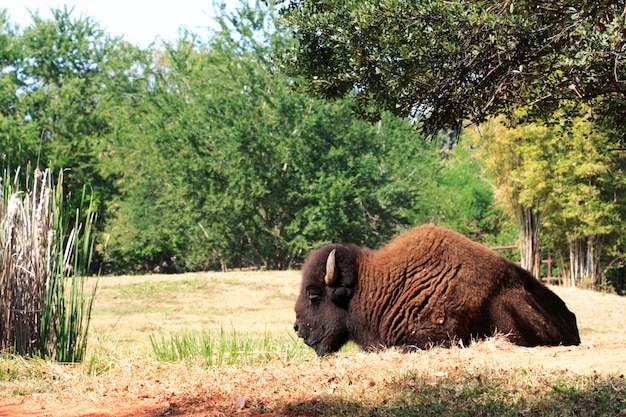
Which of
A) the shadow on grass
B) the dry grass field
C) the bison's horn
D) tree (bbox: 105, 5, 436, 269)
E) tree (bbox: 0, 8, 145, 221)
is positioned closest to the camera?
the shadow on grass

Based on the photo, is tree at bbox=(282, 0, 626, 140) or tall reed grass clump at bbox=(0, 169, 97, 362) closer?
tree at bbox=(282, 0, 626, 140)

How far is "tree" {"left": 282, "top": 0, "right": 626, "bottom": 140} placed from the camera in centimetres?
674

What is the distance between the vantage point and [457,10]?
22.7 ft

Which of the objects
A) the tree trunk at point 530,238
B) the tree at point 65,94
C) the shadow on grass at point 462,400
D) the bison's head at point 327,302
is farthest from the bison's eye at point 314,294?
the tree at point 65,94

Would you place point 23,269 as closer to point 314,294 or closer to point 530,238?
point 314,294

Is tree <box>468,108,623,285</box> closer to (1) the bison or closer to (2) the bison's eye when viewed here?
(1) the bison

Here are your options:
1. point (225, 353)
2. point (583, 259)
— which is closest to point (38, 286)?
point (225, 353)

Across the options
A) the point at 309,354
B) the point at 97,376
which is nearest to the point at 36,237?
the point at 97,376

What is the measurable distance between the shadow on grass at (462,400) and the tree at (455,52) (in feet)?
9.15

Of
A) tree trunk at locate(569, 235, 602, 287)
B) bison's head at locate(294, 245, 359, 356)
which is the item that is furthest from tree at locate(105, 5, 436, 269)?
bison's head at locate(294, 245, 359, 356)

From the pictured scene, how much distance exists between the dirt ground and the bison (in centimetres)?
53

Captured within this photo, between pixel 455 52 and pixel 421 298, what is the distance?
288 cm

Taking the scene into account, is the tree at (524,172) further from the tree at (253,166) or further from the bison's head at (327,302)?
the bison's head at (327,302)

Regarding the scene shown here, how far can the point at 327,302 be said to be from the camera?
8945 mm
